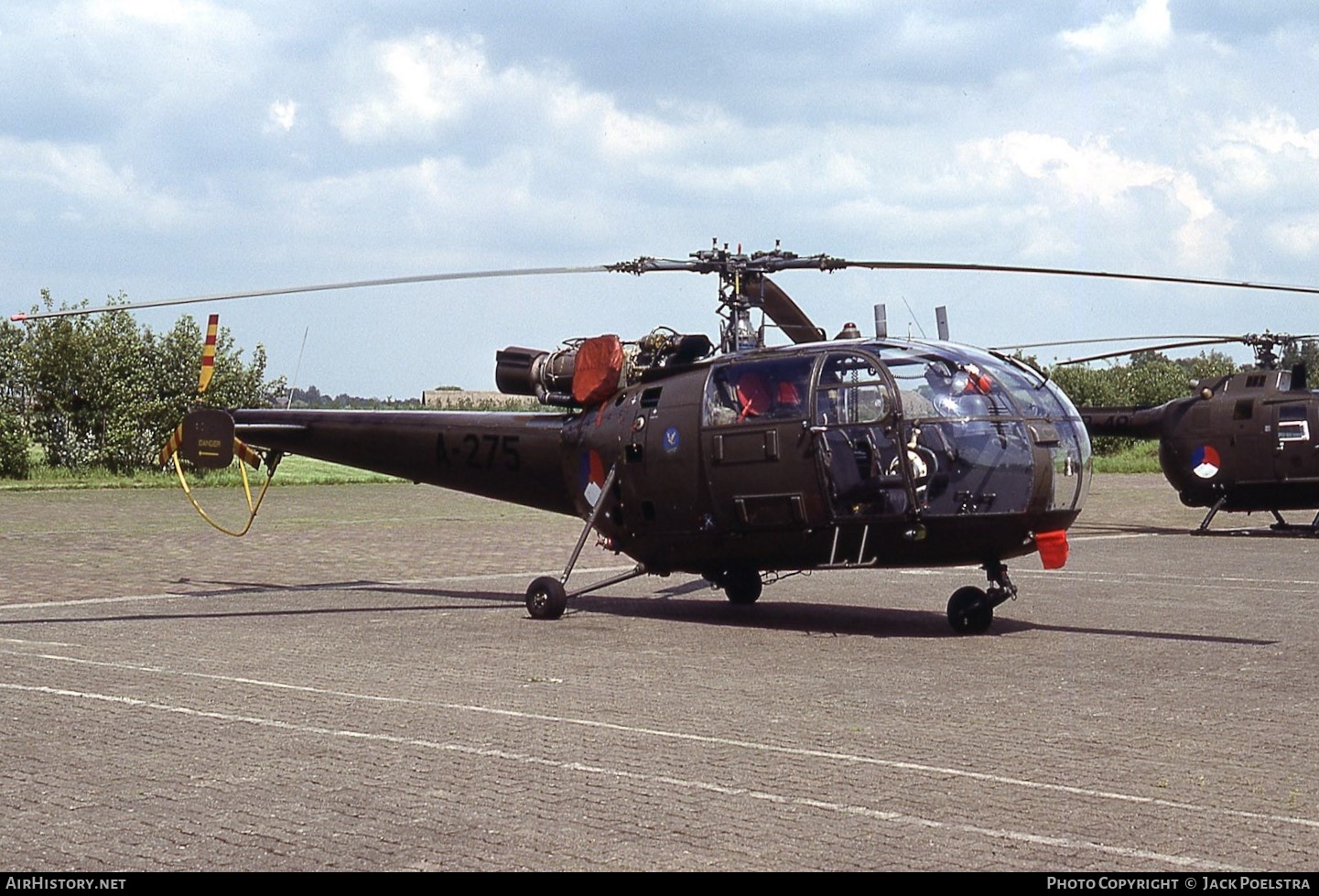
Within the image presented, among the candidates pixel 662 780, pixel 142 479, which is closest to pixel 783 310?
pixel 662 780

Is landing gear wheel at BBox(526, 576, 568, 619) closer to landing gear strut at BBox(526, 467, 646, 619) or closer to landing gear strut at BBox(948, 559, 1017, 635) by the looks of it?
landing gear strut at BBox(526, 467, 646, 619)

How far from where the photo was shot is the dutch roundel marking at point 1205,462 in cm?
2734

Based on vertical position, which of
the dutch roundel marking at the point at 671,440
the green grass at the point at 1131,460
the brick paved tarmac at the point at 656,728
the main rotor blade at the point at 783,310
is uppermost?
the main rotor blade at the point at 783,310

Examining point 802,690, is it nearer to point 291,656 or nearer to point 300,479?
point 291,656

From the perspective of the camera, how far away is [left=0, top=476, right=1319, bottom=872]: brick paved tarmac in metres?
6.59

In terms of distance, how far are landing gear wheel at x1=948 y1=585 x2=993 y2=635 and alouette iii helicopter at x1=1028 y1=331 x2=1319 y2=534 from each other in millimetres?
13485

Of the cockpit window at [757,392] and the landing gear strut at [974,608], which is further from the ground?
the cockpit window at [757,392]

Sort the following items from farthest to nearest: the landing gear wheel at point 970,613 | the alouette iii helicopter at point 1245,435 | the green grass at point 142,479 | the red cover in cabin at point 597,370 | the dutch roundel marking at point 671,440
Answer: the green grass at point 142,479, the alouette iii helicopter at point 1245,435, the red cover in cabin at point 597,370, the dutch roundel marking at point 671,440, the landing gear wheel at point 970,613

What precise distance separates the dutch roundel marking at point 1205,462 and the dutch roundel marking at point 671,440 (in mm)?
15785

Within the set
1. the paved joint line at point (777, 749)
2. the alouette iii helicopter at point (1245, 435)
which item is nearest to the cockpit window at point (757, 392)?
the paved joint line at point (777, 749)

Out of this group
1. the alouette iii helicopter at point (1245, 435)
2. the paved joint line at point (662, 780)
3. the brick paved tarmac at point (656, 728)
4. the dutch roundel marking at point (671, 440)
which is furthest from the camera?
the alouette iii helicopter at point (1245, 435)

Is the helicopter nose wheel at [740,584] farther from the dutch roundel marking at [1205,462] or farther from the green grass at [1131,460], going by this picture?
the green grass at [1131,460]

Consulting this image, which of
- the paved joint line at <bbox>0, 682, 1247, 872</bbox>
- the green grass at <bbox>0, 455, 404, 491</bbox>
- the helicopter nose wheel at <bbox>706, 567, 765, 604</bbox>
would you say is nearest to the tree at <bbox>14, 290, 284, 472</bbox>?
the green grass at <bbox>0, 455, 404, 491</bbox>
